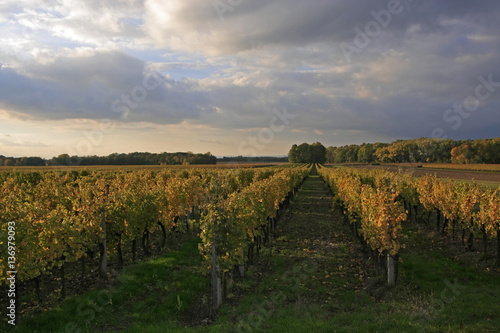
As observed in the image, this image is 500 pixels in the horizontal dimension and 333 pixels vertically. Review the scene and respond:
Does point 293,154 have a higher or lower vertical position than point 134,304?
higher

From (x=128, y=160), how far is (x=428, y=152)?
448ft

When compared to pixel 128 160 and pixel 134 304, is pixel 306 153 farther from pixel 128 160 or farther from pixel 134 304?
pixel 134 304

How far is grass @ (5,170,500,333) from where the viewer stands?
24.7 feet

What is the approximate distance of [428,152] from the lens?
4904 inches

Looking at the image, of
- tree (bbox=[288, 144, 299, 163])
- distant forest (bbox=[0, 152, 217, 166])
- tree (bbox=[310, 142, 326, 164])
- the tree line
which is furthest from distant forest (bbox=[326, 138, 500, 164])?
distant forest (bbox=[0, 152, 217, 166])

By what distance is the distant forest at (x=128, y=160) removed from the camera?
11056cm

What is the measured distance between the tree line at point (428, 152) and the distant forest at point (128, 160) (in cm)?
7841

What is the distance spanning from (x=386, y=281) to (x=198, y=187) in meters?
15.3

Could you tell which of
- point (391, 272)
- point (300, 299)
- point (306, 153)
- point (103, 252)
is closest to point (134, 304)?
point (103, 252)

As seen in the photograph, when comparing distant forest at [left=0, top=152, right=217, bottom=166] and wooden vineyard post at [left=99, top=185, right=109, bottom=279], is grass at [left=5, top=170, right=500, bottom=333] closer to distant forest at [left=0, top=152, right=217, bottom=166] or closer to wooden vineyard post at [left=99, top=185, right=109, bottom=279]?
wooden vineyard post at [left=99, top=185, right=109, bottom=279]

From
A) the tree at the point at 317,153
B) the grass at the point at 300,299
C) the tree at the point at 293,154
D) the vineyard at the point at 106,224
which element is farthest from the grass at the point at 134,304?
the tree at the point at 317,153

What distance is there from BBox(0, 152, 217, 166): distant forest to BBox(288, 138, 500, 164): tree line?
7841 cm

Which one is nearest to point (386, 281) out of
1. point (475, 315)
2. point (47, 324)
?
point (475, 315)

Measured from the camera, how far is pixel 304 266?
12562 millimetres
